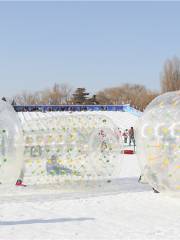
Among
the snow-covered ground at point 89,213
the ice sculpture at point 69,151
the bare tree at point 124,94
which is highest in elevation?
the bare tree at point 124,94

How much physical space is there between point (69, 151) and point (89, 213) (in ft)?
A: 6.12

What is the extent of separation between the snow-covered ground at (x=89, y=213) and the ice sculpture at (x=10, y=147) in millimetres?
552

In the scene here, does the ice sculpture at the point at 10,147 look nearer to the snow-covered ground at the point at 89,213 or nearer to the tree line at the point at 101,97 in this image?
the snow-covered ground at the point at 89,213

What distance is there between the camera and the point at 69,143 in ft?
28.8

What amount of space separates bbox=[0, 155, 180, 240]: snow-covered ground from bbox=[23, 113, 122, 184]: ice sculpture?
38cm

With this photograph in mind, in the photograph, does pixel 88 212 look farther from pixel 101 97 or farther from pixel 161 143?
pixel 101 97

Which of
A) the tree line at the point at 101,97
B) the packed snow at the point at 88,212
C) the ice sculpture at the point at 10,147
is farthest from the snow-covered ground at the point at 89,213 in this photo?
the tree line at the point at 101,97

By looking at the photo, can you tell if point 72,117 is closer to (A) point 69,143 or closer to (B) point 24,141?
(A) point 69,143

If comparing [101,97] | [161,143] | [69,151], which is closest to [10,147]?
[69,151]

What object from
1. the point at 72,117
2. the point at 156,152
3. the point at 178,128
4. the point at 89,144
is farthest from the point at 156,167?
the point at 72,117

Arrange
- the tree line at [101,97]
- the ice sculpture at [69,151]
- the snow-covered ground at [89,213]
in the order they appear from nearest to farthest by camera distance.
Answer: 1. the snow-covered ground at [89,213]
2. the ice sculpture at [69,151]
3. the tree line at [101,97]

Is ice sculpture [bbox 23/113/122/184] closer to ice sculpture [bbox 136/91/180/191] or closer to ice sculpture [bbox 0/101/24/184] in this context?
ice sculpture [bbox 0/101/24/184]

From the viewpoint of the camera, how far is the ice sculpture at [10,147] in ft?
25.5

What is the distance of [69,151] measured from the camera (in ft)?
28.7
